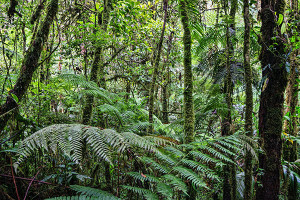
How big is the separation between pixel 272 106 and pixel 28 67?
128 inches

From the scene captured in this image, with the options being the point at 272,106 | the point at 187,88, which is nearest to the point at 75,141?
the point at 187,88

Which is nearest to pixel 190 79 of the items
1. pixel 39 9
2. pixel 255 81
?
pixel 39 9

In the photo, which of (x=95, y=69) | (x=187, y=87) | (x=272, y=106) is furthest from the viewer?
(x=272, y=106)

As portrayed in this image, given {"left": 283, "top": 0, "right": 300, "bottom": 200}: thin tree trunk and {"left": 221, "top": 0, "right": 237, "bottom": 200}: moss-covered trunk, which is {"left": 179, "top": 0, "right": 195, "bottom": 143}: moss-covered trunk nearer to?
{"left": 221, "top": 0, "right": 237, "bottom": 200}: moss-covered trunk

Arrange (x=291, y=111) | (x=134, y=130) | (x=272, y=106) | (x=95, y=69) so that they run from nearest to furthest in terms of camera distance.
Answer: (x=134, y=130), (x=95, y=69), (x=272, y=106), (x=291, y=111)

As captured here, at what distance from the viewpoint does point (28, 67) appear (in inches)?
74.9

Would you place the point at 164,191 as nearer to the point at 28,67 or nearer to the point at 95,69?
the point at 28,67

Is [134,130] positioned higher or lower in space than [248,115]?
lower

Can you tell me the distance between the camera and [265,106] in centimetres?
283

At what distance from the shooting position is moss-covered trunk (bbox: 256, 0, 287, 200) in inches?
107

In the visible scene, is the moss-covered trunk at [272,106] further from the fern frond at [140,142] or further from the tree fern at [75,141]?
the tree fern at [75,141]

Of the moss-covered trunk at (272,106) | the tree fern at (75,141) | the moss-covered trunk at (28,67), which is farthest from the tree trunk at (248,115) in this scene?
the moss-covered trunk at (28,67)

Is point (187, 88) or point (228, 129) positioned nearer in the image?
point (187, 88)

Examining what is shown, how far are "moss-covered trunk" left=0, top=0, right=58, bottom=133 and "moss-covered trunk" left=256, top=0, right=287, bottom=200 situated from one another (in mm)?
2918
